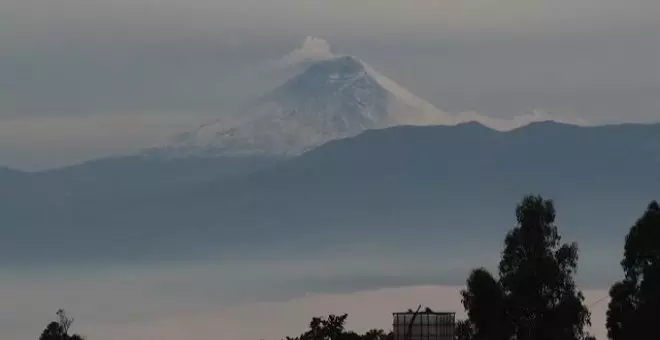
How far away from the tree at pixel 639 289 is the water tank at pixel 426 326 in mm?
9901

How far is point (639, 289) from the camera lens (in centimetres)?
15388

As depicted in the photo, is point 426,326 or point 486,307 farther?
point 486,307

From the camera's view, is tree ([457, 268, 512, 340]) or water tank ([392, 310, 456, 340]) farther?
tree ([457, 268, 512, 340])

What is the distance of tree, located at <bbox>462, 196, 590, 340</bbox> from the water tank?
287 inches

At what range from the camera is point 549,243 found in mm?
161375

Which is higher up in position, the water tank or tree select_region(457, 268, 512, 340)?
tree select_region(457, 268, 512, 340)

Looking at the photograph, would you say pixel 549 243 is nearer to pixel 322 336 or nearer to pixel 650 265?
pixel 650 265

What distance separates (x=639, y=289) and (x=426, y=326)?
12668 millimetres

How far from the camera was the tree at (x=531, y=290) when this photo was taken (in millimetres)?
158375

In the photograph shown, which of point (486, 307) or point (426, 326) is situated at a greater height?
point (486, 307)

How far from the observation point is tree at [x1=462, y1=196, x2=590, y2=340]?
15838cm

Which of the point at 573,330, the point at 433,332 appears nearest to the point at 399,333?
the point at 433,332

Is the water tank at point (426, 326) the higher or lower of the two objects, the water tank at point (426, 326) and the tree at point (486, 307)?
the lower

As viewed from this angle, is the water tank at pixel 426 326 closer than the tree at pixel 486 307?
Yes
